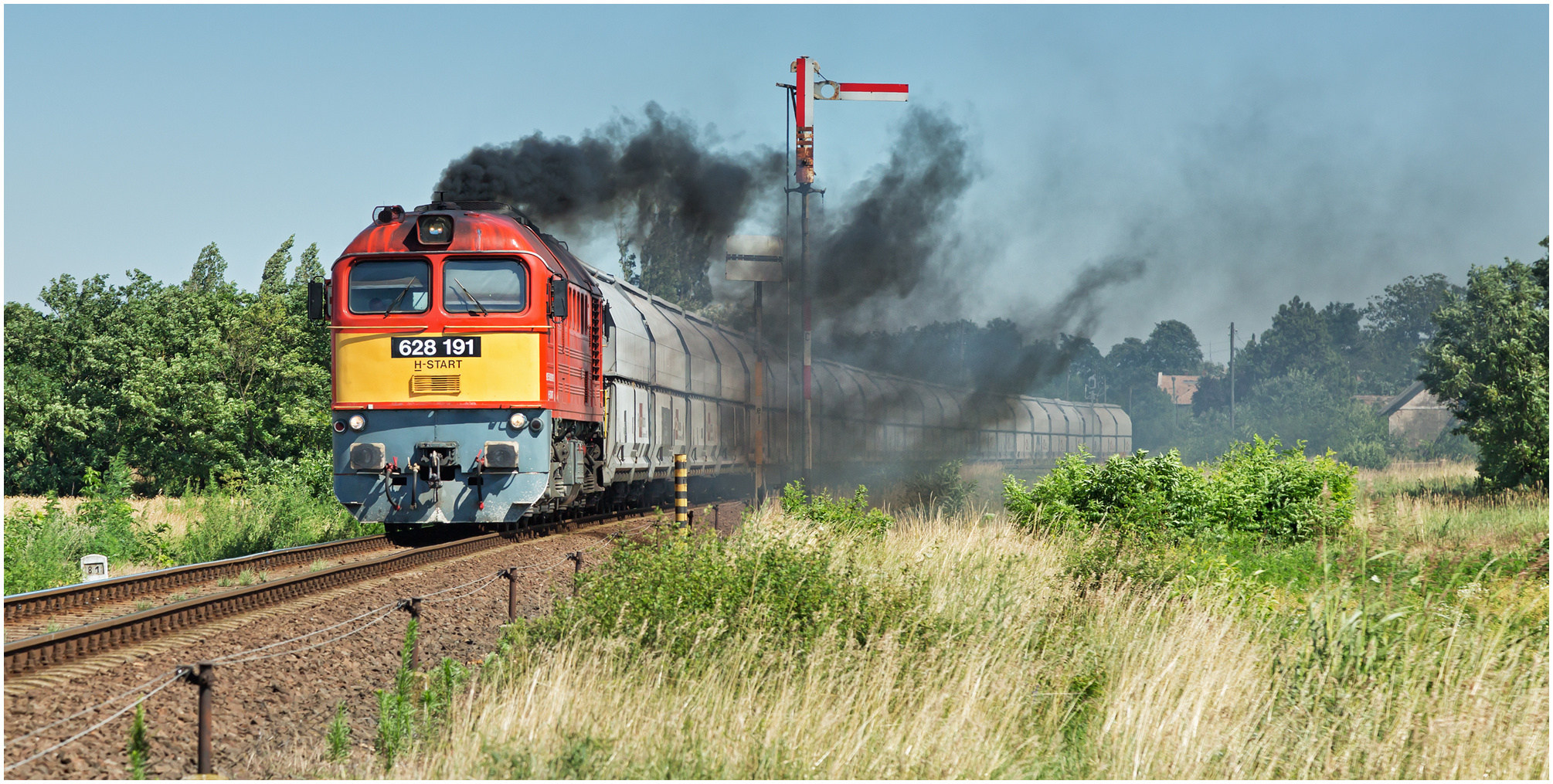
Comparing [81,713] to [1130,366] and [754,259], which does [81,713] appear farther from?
[1130,366]

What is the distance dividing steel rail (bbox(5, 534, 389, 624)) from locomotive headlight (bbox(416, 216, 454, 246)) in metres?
4.25

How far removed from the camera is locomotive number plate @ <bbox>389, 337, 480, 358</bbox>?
577 inches

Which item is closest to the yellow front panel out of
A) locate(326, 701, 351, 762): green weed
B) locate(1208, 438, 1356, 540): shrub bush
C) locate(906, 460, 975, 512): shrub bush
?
locate(326, 701, 351, 762): green weed

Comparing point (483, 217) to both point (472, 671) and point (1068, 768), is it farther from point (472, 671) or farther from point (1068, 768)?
point (1068, 768)

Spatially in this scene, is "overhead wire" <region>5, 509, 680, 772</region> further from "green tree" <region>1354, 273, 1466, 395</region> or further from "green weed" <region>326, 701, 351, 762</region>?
"green tree" <region>1354, 273, 1466, 395</region>

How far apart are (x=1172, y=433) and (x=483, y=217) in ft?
237

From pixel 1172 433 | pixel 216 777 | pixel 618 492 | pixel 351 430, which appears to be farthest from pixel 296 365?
pixel 1172 433

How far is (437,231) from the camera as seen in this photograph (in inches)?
582

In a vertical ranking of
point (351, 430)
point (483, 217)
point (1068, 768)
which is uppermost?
point (483, 217)

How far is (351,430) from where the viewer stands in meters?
14.7

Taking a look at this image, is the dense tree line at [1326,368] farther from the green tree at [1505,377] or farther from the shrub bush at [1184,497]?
the shrub bush at [1184,497]

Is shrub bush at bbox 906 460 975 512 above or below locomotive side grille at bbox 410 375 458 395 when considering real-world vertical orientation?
below

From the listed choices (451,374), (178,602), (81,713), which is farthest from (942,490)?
(81,713)

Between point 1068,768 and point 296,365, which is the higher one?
point 296,365
